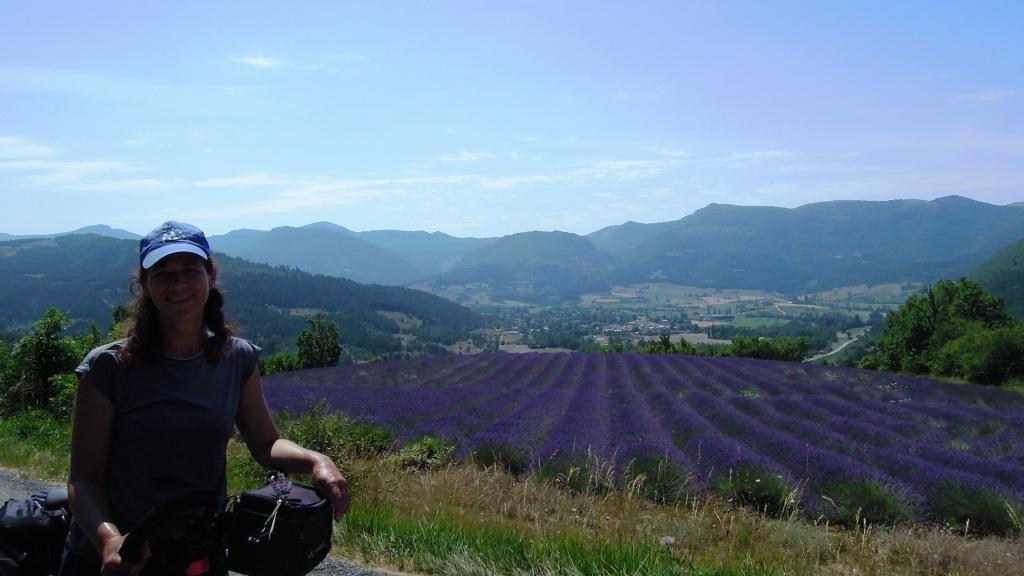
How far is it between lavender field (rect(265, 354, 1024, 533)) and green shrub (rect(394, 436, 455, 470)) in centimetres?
27

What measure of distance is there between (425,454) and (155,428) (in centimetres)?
577

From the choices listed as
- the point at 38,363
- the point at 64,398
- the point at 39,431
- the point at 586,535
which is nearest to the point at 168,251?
the point at 586,535

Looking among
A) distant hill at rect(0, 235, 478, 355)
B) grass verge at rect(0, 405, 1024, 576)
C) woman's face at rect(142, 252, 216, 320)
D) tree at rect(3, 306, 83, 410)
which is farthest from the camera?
distant hill at rect(0, 235, 478, 355)

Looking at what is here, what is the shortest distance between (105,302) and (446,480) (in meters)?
136

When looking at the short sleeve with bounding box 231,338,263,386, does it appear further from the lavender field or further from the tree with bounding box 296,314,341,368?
the tree with bounding box 296,314,341,368

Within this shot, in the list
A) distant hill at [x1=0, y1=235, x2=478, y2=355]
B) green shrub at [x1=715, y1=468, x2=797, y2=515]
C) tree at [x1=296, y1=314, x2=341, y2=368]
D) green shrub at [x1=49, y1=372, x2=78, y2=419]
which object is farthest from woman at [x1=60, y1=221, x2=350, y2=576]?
distant hill at [x1=0, y1=235, x2=478, y2=355]

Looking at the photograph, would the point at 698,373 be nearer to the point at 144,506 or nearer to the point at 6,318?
the point at 144,506

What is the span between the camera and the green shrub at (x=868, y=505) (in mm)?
5426

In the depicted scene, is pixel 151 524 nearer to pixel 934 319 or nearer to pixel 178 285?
pixel 178 285

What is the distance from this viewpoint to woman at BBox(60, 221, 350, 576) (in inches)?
70.5

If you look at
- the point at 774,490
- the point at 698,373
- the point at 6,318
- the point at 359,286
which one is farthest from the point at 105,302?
the point at 774,490

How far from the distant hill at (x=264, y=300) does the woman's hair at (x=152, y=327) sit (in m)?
81.6

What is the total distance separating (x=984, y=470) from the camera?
6625 millimetres

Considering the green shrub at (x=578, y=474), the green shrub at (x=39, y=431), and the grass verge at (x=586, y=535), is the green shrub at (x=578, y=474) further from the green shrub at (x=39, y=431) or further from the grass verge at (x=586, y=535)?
the green shrub at (x=39, y=431)
